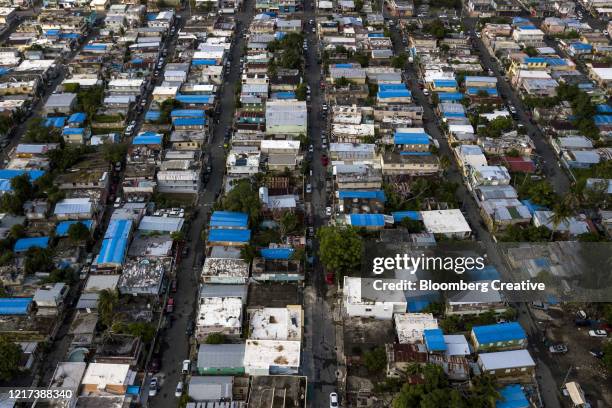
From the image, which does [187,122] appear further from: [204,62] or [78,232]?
[78,232]

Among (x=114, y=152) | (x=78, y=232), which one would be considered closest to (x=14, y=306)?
(x=78, y=232)

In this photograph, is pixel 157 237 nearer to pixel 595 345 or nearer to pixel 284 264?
pixel 284 264

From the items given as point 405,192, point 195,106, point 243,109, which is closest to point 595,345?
point 405,192

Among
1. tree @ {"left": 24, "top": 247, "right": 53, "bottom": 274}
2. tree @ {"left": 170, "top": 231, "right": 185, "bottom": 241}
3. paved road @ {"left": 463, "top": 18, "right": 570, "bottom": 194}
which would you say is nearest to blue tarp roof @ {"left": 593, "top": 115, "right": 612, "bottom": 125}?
paved road @ {"left": 463, "top": 18, "right": 570, "bottom": 194}

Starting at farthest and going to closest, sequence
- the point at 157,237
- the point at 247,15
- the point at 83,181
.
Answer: the point at 247,15
the point at 83,181
the point at 157,237

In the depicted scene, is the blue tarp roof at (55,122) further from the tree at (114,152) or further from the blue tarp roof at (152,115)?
the blue tarp roof at (152,115)

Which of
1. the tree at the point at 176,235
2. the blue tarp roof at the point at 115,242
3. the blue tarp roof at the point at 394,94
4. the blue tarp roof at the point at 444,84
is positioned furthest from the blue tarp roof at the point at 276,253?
the blue tarp roof at the point at 444,84
